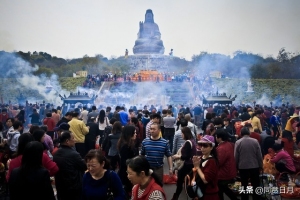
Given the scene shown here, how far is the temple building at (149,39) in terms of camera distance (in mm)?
59438

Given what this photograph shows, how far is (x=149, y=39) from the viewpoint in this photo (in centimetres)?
6016

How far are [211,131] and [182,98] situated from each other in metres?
23.9

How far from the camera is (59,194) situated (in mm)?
4621

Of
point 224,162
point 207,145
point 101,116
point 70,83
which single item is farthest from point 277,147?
point 70,83

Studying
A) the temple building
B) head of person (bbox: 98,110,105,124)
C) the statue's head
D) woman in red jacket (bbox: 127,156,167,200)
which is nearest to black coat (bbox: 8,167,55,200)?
woman in red jacket (bbox: 127,156,167,200)

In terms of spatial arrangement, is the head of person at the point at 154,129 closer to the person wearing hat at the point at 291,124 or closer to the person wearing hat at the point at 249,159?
the person wearing hat at the point at 249,159

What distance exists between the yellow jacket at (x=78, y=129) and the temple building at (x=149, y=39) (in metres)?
51.3

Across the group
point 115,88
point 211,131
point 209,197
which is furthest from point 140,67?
point 209,197

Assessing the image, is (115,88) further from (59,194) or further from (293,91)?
(59,194)

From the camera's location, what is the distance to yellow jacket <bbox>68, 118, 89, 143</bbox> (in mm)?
8273

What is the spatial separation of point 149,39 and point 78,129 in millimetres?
52869

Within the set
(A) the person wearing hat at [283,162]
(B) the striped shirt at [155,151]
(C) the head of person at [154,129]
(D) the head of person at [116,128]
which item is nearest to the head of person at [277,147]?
(A) the person wearing hat at [283,162]

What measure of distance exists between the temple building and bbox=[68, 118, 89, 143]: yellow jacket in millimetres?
51266

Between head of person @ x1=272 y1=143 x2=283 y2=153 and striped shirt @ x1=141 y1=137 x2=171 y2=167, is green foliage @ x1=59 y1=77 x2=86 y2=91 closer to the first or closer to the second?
head of person @ x1=272 y1=143 x2=283 y2=153
